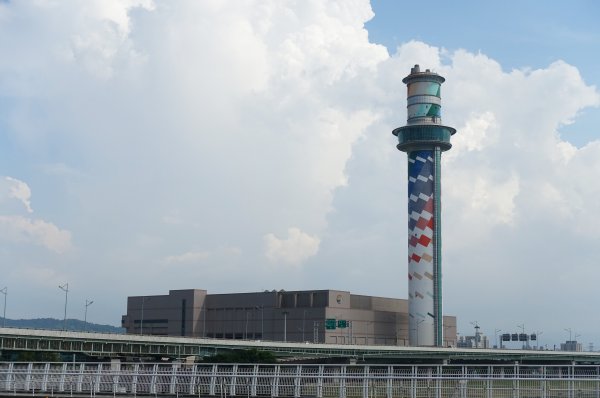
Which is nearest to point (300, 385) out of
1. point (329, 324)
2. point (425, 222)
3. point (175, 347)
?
point (175, 347)

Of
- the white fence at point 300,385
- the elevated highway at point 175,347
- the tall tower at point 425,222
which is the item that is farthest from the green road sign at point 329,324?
the white fence at point 300,385

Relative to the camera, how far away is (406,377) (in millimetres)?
34625

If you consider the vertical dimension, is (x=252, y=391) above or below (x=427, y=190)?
below

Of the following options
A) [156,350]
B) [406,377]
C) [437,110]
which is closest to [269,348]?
[156,350]

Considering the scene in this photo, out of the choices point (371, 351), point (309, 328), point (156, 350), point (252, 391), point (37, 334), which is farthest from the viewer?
point (309, 328)

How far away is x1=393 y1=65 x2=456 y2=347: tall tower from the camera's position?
182875mm

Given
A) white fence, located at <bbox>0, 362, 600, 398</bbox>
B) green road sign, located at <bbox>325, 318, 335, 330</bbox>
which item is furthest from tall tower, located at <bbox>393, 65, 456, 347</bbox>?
white fence, located at <bbox>0, 362, 600, 398</bbox>

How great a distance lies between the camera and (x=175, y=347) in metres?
128

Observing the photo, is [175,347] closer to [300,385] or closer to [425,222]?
[425,222]

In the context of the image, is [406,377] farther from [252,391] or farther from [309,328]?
[309,328]

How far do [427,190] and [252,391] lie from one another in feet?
488

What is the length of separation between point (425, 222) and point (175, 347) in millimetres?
76082

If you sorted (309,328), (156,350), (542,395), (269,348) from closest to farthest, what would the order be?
1. (542,395)
2. (156,350)
3. (269,348)
4. (309,328)

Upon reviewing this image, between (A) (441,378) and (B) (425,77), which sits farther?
→ (B) (425,77)
